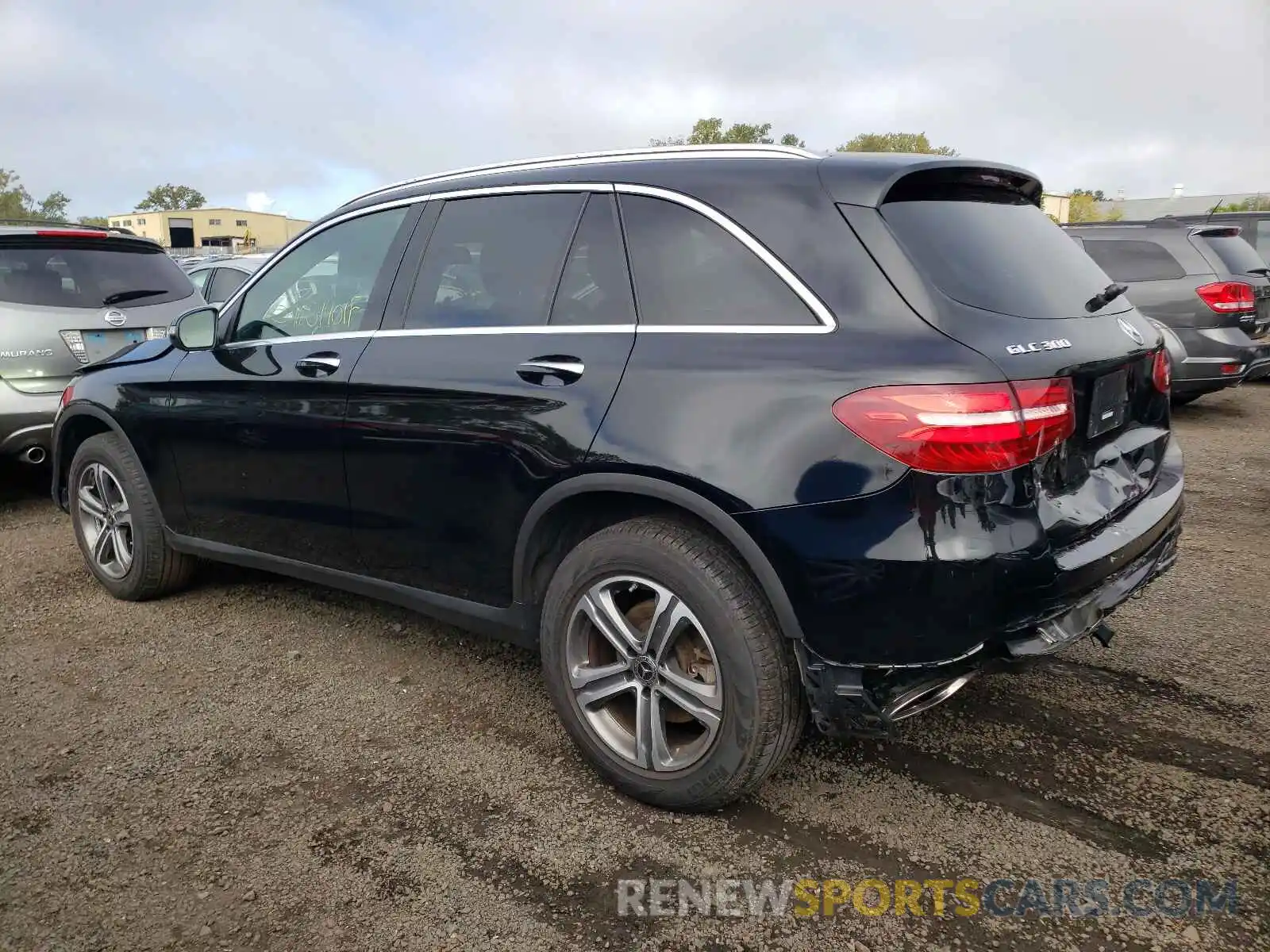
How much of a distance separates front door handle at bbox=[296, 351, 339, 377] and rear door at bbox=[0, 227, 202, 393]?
339 centimetres

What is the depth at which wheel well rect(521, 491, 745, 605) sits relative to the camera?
105 inches

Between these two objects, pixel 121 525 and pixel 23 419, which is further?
pixel 23 419

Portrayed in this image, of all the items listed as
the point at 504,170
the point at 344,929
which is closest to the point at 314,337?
the point at 504,170

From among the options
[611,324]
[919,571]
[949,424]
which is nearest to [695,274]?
[611,324]

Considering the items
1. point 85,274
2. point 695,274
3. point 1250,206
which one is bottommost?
point 695,274

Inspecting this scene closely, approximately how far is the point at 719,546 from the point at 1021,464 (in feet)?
2.56

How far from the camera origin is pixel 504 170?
3258 mm

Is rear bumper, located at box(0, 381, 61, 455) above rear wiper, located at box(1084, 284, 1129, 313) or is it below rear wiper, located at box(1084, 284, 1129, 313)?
below

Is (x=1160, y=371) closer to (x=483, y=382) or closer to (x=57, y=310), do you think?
(x=483, y=382)

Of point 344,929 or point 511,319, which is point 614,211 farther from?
point 344,929

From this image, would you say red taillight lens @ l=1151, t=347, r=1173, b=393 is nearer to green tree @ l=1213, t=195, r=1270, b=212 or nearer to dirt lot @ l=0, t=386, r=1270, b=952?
dirt lot @ l=0, t=386, r=1270, b=952

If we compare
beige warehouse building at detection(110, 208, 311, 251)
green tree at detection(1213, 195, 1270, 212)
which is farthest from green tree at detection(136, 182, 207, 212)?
green tree at detection(1213, 195, 1270, 212)

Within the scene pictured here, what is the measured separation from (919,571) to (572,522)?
1.10 meters

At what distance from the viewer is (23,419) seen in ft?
18.9
